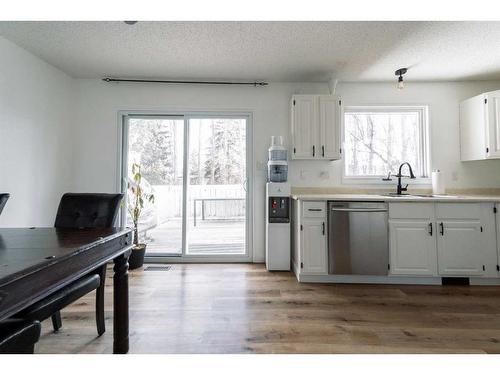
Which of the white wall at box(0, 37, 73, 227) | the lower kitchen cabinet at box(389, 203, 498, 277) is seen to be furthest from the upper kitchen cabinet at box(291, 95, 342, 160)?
the white wall at box(0, 37, 73, 227)

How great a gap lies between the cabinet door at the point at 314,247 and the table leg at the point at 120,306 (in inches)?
69.9

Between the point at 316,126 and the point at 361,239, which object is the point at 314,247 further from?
the point at 316,126

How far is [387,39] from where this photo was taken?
2.34 m

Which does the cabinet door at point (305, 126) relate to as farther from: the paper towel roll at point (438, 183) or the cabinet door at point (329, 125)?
the paper towel roll at point (438, 183)

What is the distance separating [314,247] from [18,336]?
238 centimetres

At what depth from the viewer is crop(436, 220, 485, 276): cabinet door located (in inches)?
99.7

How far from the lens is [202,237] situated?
3398mm

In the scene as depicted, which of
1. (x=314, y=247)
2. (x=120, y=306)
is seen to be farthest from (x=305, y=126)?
(x=120, y=306)

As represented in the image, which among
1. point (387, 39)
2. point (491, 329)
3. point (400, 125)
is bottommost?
point (491, 329)

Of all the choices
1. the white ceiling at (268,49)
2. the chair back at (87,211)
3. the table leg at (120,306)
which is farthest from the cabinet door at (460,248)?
the chair back at (87,211)

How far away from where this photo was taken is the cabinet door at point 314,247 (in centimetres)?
263
